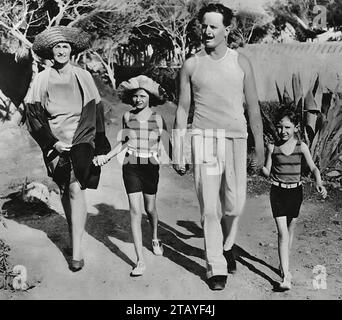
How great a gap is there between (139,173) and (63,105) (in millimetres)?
809

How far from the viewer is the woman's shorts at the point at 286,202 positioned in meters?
3.88

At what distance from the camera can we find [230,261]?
13.7ft

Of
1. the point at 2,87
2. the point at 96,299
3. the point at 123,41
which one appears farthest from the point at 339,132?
the point at 123,41

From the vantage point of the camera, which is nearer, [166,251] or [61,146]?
[61,146]

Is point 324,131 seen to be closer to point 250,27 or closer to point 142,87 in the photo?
point 142,87

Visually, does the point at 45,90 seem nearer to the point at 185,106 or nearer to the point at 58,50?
the point at 58,50

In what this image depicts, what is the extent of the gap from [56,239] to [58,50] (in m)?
1.85

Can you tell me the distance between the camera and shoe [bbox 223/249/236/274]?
13.6ft

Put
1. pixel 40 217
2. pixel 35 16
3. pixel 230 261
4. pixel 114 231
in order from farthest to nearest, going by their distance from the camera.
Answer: pixel 35 16, pixel 40 217, pixel 114 231, pixel 230 261

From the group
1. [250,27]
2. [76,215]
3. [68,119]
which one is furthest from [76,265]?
[250,27]

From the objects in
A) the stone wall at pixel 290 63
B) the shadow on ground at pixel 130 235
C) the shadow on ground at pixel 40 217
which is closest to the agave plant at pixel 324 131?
the shadow on ground at pixel 130 235

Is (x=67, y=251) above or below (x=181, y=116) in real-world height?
below

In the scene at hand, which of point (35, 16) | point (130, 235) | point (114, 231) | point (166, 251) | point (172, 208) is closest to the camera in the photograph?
point (166, 251)

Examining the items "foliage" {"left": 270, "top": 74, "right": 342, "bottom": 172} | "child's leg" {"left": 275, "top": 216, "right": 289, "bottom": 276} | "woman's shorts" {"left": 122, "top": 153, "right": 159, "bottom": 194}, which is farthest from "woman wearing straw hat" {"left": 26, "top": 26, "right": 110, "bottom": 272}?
"foliage" {"left": 270, "top": 74, "right": 342, "bottom": 172}
